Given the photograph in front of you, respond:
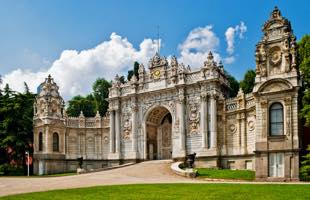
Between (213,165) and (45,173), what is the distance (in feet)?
63.4

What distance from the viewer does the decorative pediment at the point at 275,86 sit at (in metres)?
28.1

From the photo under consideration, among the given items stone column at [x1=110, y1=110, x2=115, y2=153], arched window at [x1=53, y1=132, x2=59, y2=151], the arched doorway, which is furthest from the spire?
arched window at [x1=53, y1=132, x2=59, y2=151]

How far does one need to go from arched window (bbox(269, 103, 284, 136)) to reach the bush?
29538mm

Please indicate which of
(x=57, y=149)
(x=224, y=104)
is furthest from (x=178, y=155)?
(x=57, y=149)

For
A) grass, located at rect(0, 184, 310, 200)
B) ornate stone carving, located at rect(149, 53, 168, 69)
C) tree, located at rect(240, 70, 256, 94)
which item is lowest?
grass, located at rect(0, 184, 310, 200)

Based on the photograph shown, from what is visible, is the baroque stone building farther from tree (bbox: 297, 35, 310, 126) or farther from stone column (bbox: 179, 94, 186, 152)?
tree (bbox: 297, 35, 310, 126)

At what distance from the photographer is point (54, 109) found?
48781 millimetres

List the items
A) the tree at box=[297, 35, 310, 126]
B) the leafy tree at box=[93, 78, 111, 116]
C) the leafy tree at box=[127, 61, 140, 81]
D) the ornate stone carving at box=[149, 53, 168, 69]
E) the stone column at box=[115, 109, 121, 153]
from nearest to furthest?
the tree at box=[297, 35, 310, 126] → the ornate stone carving at box=[149, 53, 168, 69] → the stone column at box=[115, 109, 121, 153] → the leafy tree at box=[127, 61, 140, 81] → the leafy tree at box=[93, 78, 111, 116]

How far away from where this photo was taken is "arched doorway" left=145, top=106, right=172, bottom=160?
156 ft

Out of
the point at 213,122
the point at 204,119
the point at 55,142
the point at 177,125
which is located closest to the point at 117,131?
the point at 55,142

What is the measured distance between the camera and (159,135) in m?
49.2

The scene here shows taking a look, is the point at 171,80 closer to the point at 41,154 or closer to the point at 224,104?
the point at 224,104

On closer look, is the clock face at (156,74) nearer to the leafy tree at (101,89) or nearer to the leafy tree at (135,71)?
the leafy tree at (135,71)

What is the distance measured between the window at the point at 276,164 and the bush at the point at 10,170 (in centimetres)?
2923
